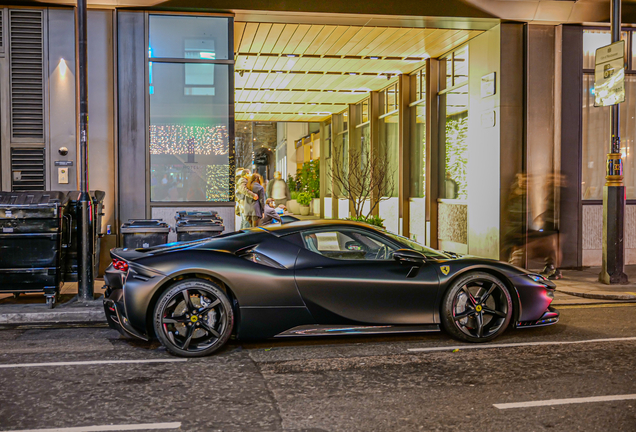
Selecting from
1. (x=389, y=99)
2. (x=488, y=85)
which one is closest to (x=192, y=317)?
(x=488, y=85)

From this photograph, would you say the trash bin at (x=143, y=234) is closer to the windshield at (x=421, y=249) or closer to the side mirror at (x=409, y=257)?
the windshield at (x=421, y=249)

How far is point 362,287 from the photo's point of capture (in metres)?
5.94

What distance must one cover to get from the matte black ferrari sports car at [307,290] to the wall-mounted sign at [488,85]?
6.71 m

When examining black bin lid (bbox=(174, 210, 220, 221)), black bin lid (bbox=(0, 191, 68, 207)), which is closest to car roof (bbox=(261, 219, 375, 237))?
black bin lid (bbox=(0, 191, 68, 207))

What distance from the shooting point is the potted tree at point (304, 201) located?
30844 millimetres

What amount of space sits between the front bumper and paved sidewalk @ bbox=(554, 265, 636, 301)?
6.46 meters

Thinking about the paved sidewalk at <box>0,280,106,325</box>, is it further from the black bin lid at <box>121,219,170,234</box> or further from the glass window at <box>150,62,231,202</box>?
the glass window at <box>150,62,231,202</box>

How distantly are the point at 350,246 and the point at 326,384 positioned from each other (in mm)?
1985

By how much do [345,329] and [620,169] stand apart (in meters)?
6.51

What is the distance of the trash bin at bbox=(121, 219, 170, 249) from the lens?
9695 millimetres

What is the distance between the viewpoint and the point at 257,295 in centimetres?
577

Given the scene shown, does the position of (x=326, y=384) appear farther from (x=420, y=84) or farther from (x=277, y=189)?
(x=277, y=189)

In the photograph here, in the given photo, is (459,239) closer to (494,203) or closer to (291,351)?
(494,203)

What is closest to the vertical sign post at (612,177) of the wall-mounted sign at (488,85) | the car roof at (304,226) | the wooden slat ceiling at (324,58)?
the wall-mounted sign at (488,85)
